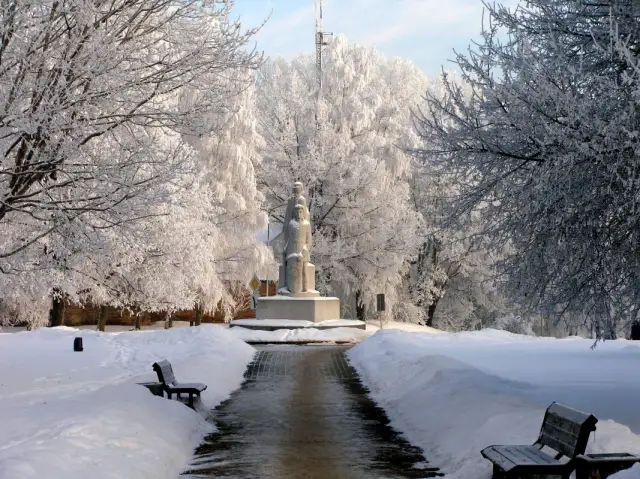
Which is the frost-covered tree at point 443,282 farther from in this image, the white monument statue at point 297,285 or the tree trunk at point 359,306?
the white monument statue at point 297,285

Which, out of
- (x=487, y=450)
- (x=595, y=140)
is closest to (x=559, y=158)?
(x=595, y=140)

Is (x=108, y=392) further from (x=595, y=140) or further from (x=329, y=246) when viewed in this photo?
(x=329, y=246)

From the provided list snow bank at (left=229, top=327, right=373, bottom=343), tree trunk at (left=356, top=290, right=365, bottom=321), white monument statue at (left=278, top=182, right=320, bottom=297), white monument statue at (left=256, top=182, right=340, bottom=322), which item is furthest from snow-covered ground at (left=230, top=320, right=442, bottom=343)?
tree trunk at (left=356, top=290, right=365, bottom=321)

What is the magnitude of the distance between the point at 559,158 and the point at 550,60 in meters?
2.65

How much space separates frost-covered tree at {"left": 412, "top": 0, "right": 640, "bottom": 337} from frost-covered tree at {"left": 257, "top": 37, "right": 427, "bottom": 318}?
1134 inches

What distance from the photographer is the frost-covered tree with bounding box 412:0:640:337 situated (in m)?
8.28

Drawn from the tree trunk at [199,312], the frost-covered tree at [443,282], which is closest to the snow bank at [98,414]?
the tree trunk at [199,312]

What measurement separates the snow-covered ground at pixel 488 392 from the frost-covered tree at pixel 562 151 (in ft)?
5.06

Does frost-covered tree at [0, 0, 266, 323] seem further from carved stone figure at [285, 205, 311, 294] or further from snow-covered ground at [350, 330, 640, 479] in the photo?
carved stone figure at [285, 205, 311, 294]

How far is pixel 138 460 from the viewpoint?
7.55 m

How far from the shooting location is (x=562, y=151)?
28.0ft

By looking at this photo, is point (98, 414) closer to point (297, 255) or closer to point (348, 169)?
point (297, 255)

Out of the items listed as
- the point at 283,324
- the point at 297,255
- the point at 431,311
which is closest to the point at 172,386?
the point at 283,324

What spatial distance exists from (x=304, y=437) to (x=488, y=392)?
2853 millimetres
